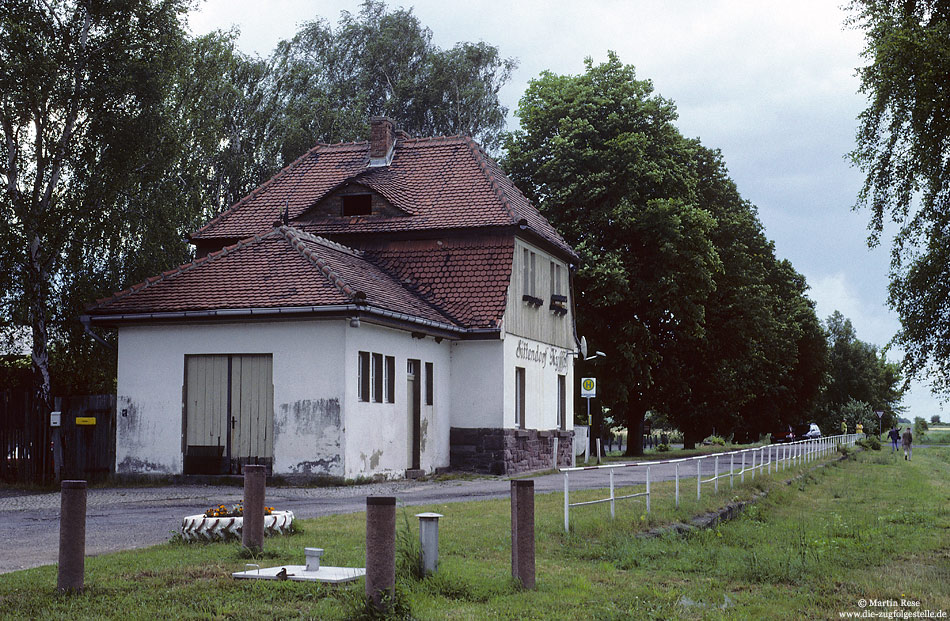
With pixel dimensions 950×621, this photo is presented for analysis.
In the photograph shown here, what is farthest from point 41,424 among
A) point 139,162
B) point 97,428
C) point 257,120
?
point 257,120

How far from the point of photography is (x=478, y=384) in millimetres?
26938

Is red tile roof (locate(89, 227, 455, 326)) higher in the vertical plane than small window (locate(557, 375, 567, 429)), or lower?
higher

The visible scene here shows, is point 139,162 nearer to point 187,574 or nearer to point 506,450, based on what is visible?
point 506,450

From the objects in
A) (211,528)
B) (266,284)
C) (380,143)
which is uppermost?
(380,143)

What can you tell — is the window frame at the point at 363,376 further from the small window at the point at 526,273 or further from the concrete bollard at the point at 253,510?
the concrete bollard at the point at 253,510

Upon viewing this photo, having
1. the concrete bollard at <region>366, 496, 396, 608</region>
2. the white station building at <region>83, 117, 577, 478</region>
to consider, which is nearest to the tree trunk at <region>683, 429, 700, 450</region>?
the white station building at <region>83, 117, 577, 478</region>

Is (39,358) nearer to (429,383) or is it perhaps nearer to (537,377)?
(429,383)

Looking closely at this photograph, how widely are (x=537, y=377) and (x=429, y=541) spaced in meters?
21.6

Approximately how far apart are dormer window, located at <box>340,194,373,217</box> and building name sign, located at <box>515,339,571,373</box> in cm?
549

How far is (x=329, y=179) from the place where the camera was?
31.0 m

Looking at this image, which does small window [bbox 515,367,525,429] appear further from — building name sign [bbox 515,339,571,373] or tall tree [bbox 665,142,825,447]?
tall tree [bbox 665,142,825,447]

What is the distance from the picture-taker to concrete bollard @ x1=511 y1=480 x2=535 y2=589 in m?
8.71

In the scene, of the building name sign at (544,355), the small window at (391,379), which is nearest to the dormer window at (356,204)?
the building name sign at (544,355)

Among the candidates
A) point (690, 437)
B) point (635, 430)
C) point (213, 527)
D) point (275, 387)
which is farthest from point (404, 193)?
point (690, 437)
